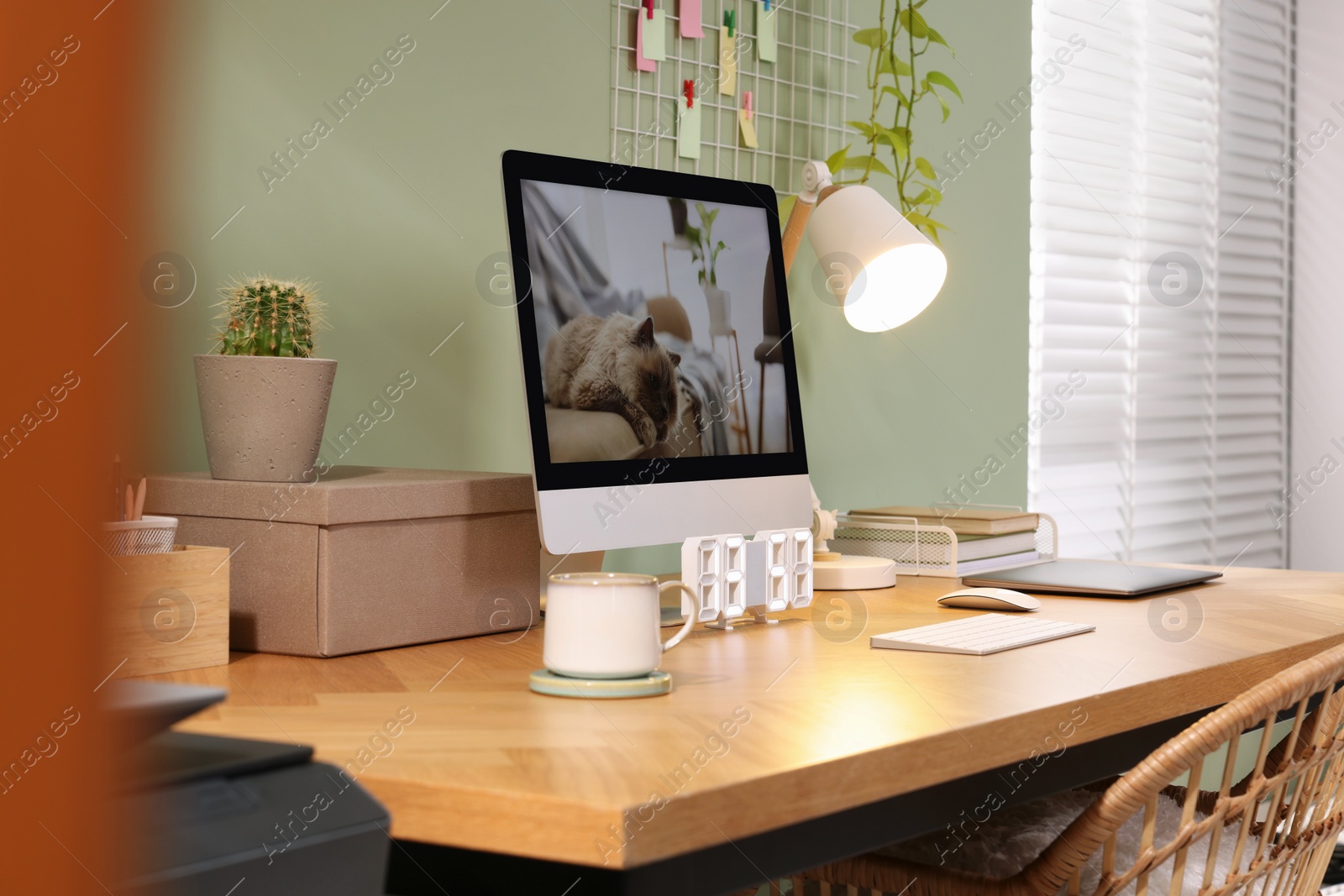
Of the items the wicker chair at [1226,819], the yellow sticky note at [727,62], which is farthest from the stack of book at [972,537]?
the yellow sticky note at [727,62]

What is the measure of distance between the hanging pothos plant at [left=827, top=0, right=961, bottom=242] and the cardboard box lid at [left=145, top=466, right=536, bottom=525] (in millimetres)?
947

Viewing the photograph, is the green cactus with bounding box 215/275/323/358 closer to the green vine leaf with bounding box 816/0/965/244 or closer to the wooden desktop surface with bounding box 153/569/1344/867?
the wooden desktop surface with bounding box 153/569/1344/867

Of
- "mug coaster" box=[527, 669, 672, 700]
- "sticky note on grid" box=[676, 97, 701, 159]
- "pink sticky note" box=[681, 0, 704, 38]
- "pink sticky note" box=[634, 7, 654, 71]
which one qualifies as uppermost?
"pink sticky note" box=[681, 0, 704, 38]

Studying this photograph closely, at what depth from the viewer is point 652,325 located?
4.21 ft

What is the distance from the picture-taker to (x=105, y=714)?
14 cm

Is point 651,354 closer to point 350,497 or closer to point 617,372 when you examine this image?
point 617,372

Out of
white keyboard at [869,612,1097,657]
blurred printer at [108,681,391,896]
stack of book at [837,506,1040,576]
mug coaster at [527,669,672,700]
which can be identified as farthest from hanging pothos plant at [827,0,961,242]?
blurred printer at [108,681,391,896]

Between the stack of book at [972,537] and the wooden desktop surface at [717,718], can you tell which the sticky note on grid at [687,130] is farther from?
the wooden desktop surface at [717,718]

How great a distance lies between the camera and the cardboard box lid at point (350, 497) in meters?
1.01

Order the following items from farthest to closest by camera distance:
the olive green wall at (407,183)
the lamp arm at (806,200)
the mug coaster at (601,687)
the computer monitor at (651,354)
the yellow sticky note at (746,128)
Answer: the yellow sticky note at (746,128)
the lamp arm at (806,200)
the olive green wall at (407,183)
the computer monitor at (651,354)
the mug coaster at (601,687)

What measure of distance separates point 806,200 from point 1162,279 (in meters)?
1.57

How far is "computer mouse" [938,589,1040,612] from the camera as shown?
4.43 ft

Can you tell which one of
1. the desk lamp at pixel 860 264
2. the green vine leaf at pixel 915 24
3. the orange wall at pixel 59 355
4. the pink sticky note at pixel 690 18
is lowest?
the orange wall at pixel 59 355

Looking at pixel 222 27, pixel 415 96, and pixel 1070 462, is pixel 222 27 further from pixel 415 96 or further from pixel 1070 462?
pixel 1070 462
